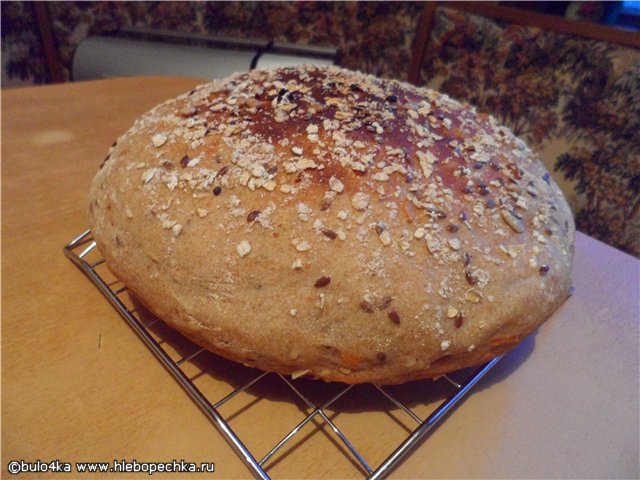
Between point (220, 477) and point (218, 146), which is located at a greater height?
point (218, 146)

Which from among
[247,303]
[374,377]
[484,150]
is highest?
[484,150]

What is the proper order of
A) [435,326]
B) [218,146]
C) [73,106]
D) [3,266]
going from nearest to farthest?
[435,326] < [218,146] < [3,266] < [73,106]

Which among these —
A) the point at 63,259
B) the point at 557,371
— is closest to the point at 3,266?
the point at 63,259

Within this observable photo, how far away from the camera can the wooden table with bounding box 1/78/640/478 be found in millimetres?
740

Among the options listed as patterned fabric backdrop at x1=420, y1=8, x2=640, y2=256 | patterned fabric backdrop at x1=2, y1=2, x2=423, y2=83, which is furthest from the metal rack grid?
patterned fabric backdrop at x1=2, y1=2, x2=423, y2=83

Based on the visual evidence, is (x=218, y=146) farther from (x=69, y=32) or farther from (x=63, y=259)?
(x=69, y=32)

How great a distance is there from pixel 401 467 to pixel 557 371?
399 millimetres

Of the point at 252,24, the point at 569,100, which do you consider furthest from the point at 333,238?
the point at 252,24

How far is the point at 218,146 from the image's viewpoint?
0.83 m

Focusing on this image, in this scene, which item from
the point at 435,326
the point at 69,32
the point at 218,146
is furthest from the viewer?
the point at 69,32

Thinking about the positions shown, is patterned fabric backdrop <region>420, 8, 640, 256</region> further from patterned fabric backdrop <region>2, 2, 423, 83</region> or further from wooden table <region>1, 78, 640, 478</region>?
wooden table <region>1, 78, 640, 478</region>

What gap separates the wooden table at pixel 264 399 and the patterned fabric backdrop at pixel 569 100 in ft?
2.66

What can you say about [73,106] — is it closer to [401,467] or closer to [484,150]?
[484,150]

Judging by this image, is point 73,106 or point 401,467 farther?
point 73,106
